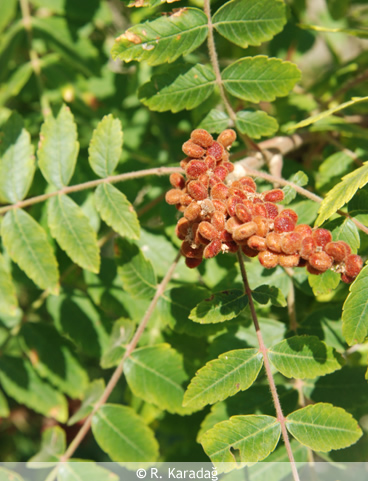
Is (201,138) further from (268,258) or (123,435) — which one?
(123,435)

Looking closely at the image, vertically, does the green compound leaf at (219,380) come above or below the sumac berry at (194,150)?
below

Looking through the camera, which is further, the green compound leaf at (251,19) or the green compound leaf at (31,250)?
the green compound leaf at (31,250)

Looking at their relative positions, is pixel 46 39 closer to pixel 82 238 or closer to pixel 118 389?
pixel 82 238

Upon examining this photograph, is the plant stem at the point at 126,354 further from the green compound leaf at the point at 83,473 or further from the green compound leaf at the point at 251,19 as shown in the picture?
the green compound leaf at the point at 251,19

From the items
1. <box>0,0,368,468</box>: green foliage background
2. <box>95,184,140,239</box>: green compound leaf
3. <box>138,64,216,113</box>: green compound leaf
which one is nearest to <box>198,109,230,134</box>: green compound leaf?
<box>0,0,368,468</box>: green foliage background

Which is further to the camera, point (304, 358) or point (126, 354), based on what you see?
point (126, 354)

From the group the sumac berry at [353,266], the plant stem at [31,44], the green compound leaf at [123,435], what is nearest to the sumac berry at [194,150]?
the sumac berry at [353,266]

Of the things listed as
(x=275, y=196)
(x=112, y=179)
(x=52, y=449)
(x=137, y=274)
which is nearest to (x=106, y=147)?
(x=112, y=179)
